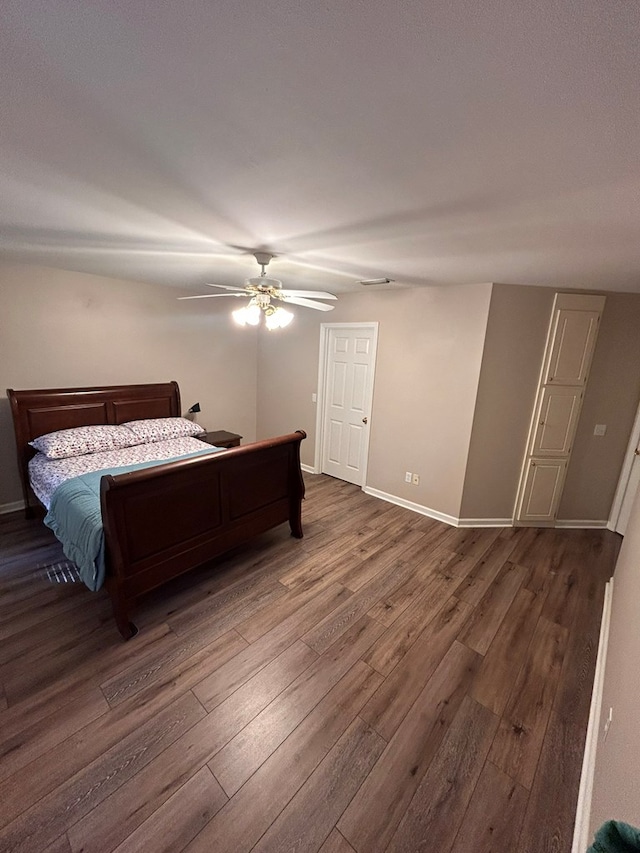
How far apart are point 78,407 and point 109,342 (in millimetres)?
796

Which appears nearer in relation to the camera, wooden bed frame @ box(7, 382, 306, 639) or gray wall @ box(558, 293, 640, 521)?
wooden bed frame @ box(7, 382, 306, 639)

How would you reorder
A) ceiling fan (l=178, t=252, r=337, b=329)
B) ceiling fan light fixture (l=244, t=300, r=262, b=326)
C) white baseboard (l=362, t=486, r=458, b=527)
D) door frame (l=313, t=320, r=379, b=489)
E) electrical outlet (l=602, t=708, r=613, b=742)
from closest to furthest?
electrical outlet (l=602, t=708, r=613, b=742), ceiling fan (l=178, t=252, r=337, b=329), ceiling fan light fixture (l=244, t=300, r=262, b=326), white baseboard (l=362, t=486, r=458, b=527), door frame (l=313, t=320, r=379, b=489)

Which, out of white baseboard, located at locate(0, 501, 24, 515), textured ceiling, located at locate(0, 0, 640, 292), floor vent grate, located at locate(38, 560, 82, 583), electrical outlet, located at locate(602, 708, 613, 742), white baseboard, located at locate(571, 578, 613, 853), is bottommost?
floor vent grate, located at locate(38, 560, 82, 583)

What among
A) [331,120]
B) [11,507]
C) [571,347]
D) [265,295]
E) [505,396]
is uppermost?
[331,120]

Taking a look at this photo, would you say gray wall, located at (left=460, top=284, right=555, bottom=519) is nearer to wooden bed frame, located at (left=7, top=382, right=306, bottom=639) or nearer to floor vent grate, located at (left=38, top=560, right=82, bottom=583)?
wooden bed frame, located at (left=7, top=382, right=306, bottom=639)

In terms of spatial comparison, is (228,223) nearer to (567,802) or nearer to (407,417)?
(407,417)

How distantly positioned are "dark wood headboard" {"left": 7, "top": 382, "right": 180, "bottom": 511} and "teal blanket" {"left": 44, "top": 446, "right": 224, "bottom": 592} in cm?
114

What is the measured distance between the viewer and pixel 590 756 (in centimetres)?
154

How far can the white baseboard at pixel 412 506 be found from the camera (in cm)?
361

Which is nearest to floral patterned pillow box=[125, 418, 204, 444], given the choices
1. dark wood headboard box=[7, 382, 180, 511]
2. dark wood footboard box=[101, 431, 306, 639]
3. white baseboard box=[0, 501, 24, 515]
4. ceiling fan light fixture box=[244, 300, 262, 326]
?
dark wood headboard box=[7, 382, 180, 511]

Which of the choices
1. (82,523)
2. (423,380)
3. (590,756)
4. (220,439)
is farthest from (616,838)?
(220,439)

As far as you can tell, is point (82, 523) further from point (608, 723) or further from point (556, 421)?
point (556, 421)

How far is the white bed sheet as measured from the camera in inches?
107

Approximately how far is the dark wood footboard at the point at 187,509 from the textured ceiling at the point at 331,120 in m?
1.50
